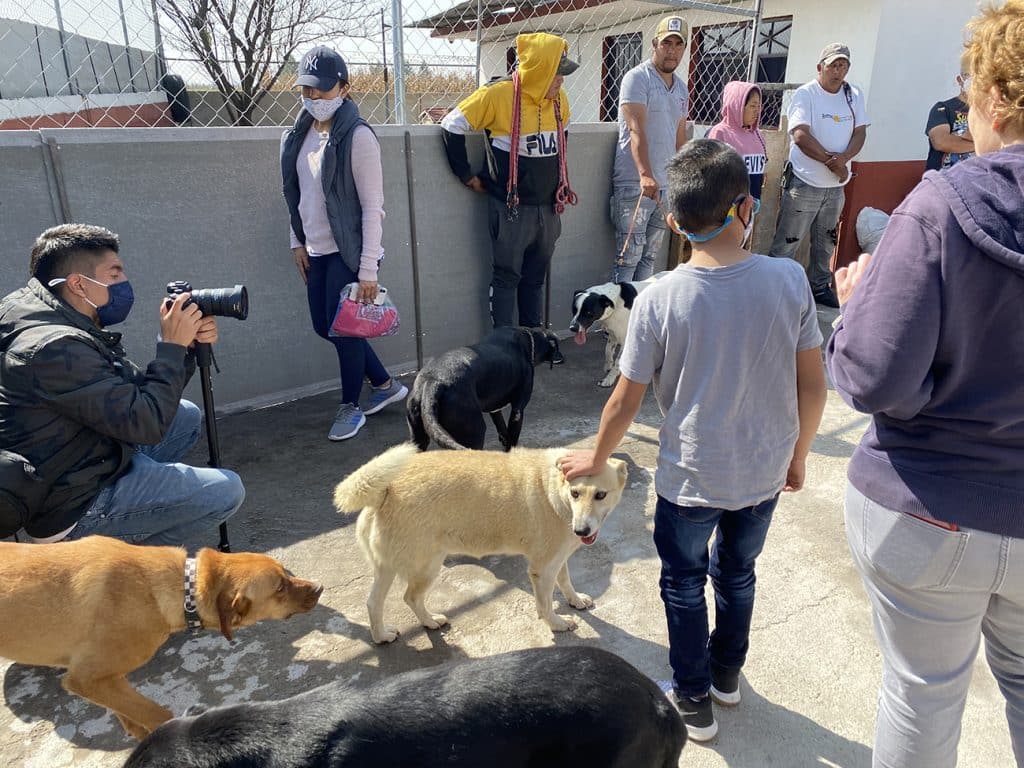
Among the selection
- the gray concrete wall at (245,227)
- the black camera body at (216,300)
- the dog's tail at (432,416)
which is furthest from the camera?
the gray concrete wall at (245,227)

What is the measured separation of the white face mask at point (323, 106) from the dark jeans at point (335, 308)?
820mm

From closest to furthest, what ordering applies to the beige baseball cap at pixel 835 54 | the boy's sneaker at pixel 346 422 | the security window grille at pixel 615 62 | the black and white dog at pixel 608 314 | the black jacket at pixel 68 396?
the black jacket at pixel 68 396 < the boy's sneaker at pixel 346 422 < the black and white dog at pixel 608 314 < the beige baseball cap at pixel 835 54 < the security window grille at pixel 615 62

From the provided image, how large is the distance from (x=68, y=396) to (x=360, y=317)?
1.99 metres

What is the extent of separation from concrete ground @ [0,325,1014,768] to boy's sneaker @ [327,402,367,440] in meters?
0.38

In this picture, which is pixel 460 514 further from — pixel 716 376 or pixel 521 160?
pixel 521 160

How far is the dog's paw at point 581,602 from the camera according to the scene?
3014mm

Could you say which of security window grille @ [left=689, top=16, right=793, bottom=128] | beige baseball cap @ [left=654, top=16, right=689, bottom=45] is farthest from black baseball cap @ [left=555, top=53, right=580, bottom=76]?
security window grille @ [left=689, top=16, right=793, bottom=128]

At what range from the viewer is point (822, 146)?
6.71 meters

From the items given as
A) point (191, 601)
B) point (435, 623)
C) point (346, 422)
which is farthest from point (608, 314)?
point (191, 601)

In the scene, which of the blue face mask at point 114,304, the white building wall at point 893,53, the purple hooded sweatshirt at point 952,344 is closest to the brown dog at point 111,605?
the blue face mask at point 114,304

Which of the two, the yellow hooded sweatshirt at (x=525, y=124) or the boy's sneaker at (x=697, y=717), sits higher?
the yellow hooded sweatshirt at (x=525, y=124)

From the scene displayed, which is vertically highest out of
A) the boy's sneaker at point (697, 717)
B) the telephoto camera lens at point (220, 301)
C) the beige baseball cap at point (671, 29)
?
the beige baseball cap at point (671, 29)

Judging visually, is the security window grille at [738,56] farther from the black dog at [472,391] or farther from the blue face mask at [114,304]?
the blue face mask at [114,304]

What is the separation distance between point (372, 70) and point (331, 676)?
188 inches
